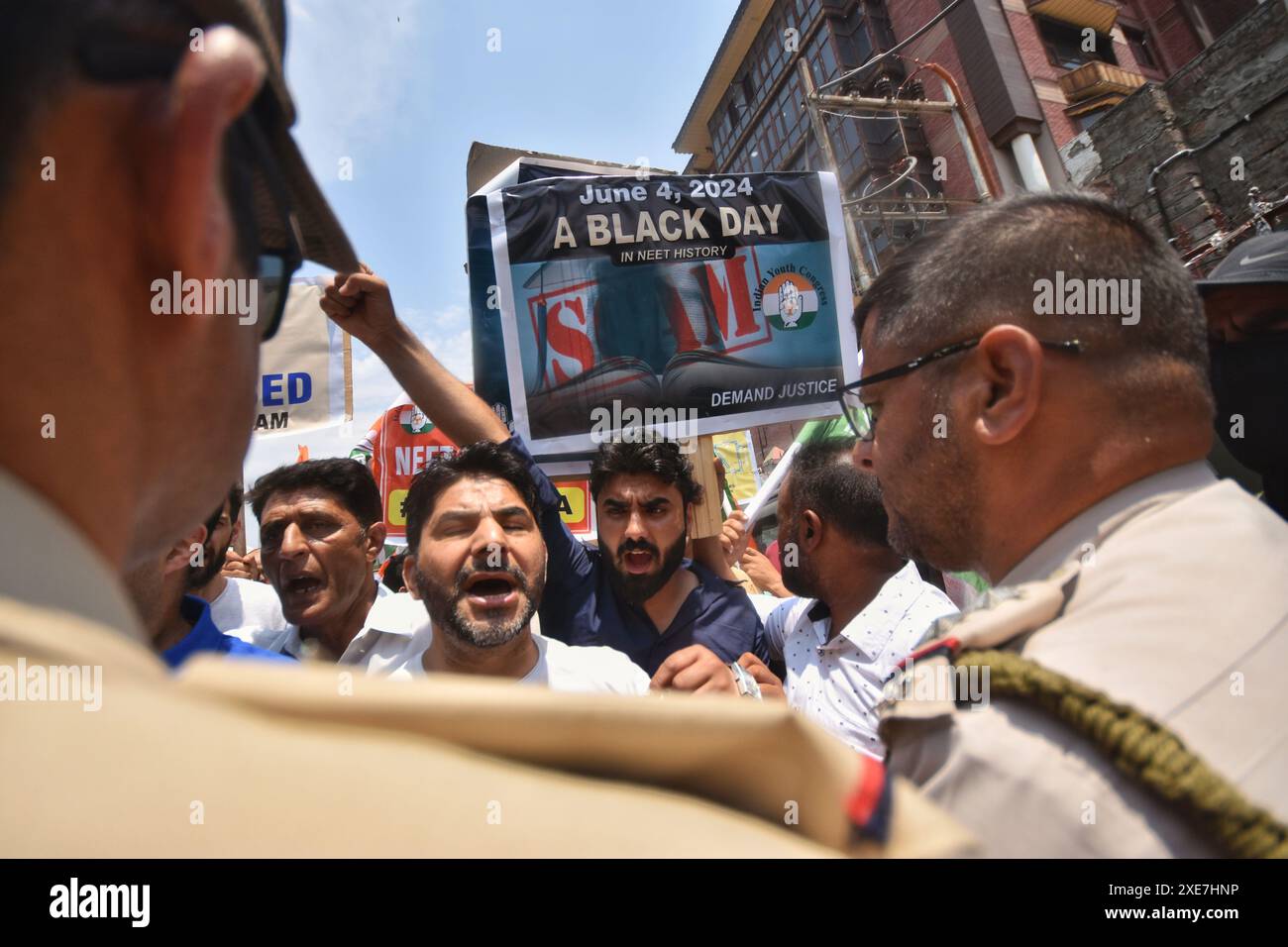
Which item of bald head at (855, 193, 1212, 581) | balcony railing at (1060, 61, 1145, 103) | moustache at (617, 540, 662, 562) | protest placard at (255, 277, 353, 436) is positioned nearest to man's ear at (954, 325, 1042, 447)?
bald head at (855, 193, 1212, 581)

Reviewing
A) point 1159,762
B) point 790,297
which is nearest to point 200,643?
point 1159,762

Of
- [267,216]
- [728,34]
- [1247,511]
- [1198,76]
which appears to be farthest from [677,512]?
[728,34]

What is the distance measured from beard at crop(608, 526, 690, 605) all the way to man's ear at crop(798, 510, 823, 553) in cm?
54

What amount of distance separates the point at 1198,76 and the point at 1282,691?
14.0 meters

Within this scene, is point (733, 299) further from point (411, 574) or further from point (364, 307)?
point (411, 574)

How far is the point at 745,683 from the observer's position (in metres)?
2.26

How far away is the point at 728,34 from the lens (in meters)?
23.2

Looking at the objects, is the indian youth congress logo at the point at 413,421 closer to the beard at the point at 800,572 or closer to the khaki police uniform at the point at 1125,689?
the beard at the point at 800,572

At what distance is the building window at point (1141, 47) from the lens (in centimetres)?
2012

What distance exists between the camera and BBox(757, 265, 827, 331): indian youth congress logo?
10.2 ft

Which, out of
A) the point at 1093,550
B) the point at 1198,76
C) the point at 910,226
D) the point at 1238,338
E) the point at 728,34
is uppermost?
the point at 728,34

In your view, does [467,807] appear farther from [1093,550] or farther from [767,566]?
[767,566]

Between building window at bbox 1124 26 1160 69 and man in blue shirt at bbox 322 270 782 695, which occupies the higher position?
building window at bbox 1124 26 1160 69

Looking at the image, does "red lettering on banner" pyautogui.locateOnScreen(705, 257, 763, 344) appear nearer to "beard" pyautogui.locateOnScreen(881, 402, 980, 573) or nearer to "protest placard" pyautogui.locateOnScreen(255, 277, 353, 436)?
"beard" pyautogui.locateOnScreen(881, 402, 980, 573)
